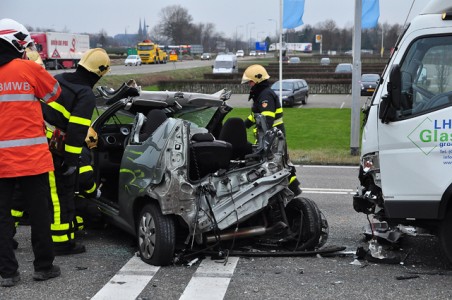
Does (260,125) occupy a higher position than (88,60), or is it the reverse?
(88,60)

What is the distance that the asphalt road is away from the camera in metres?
4.87

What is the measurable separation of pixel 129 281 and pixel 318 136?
12975 millimetres

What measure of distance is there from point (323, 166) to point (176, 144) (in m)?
7.77

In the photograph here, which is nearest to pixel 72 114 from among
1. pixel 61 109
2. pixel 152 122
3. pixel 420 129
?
pixel 61 109

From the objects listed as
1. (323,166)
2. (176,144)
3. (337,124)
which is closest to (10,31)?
(176,144)

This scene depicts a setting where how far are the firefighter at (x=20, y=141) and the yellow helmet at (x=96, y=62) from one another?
2.76 ft

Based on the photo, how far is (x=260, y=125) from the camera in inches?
246

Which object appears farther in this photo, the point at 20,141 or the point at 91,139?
the point at 91,139

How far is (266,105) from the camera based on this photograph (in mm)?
8133

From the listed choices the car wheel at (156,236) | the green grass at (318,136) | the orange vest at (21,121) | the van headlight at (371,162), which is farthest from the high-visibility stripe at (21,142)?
the green grass at (318,136)

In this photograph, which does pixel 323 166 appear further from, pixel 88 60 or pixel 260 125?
pixel 88 60

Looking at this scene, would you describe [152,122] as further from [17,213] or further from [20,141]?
[17,213]

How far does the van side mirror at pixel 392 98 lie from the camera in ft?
17.0

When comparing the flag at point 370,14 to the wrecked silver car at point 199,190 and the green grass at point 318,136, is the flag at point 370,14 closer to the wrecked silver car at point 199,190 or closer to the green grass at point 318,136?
the green grass at point 318,136
